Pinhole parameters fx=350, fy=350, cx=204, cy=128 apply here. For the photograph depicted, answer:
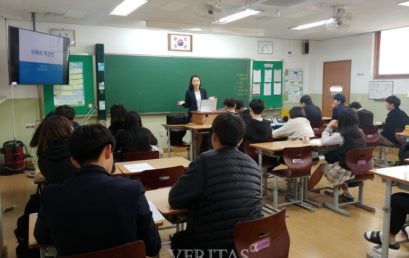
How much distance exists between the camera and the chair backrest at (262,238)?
1785 mm

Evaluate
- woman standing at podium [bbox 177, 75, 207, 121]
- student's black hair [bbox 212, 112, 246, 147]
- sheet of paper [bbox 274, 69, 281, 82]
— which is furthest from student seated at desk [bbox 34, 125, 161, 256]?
sheet of paper [bbox 274, 69, 281, 82]

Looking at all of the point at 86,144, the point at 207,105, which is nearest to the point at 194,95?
the point at 207,105

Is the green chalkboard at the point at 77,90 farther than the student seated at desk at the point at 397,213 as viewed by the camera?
Yes

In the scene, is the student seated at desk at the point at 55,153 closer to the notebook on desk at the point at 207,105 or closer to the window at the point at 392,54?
the notebook on desk at the point at 207,105

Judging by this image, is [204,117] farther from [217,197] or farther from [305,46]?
[305,46]

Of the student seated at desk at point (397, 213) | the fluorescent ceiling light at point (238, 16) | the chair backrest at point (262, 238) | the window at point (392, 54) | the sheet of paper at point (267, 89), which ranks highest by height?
the fluorescent ceiling light at point (238, 16)

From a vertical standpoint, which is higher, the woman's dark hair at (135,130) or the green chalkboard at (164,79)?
the green chalkboard at (164,79)

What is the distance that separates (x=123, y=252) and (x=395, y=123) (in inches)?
243

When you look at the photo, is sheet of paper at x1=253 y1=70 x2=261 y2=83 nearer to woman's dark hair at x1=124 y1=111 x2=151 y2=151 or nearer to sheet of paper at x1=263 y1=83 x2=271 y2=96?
sheet of paper at x1=263 y1=83 x2=271 y2=96

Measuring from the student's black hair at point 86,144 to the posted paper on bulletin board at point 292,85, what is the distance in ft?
26.7

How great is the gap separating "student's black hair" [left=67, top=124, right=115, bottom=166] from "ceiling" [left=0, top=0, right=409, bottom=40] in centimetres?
318

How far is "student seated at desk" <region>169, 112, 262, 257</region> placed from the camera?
187 centimetres

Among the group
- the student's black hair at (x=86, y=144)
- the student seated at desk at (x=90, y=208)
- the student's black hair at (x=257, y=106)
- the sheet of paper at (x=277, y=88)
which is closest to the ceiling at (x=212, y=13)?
the student's black hair at (x=257, y=106)

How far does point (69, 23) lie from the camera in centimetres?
663
